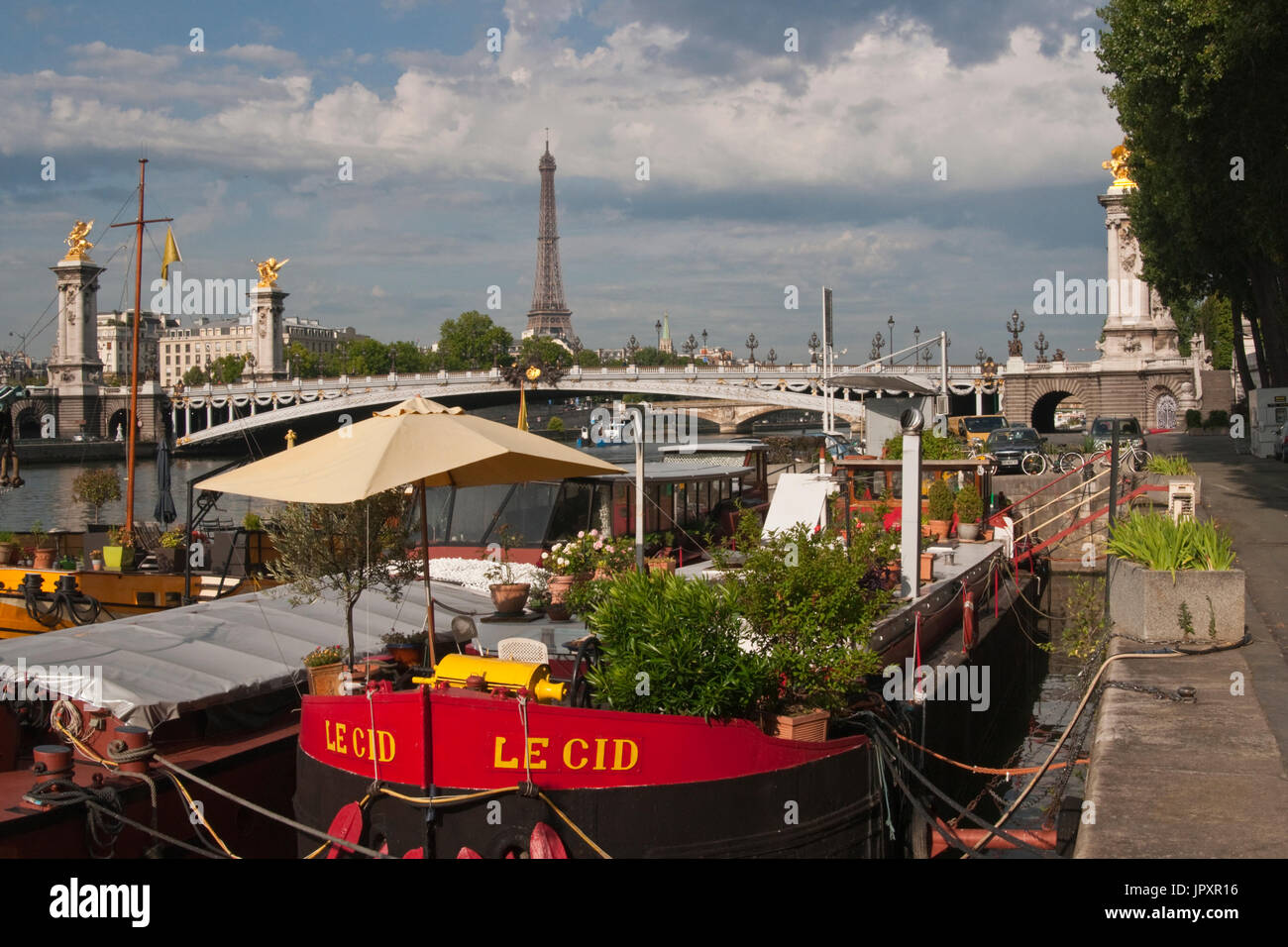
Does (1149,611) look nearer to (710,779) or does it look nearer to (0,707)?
(710,779)

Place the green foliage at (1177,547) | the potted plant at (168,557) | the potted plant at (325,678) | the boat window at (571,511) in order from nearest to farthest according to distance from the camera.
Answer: the potted plant at (325,678), the green foliage at (1177,547), the boat window at (571,511), the potted plant at (168,557)

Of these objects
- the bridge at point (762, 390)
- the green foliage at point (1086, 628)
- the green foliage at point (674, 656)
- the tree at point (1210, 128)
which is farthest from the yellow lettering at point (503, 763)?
the bridge at point (762, 390)

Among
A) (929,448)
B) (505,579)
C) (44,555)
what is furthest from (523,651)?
(929,448)

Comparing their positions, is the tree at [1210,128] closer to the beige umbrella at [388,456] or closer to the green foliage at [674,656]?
the beige umbrella at [388,456]

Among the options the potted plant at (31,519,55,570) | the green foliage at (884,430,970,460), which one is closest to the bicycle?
the green foliage at (884,430,970,460)

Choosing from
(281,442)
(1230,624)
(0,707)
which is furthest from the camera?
(281,442)

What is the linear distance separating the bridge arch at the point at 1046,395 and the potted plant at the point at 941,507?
5480cm

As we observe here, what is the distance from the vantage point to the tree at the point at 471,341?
456 ft

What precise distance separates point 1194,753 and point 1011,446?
3159 cm

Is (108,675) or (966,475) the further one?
(966,475)

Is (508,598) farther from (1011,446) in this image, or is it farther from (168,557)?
(1011,446)
